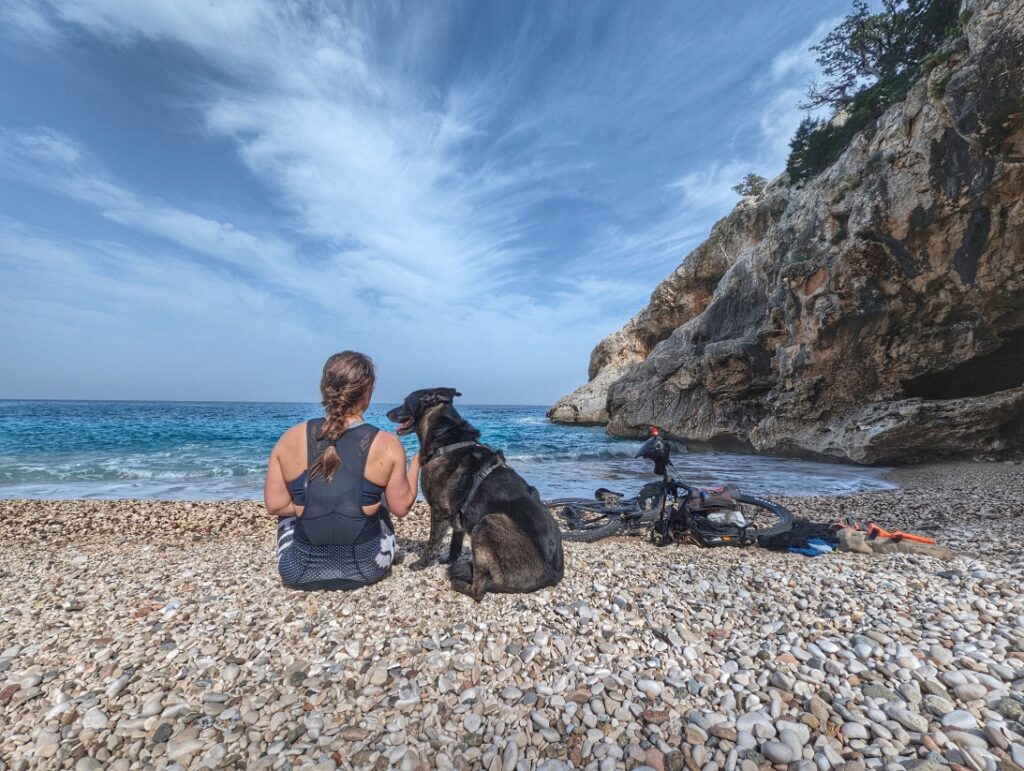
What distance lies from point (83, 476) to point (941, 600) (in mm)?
Result: 18170

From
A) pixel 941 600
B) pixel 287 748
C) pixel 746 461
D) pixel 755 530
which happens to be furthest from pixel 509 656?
pixel 746 461

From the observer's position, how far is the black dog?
3.48m

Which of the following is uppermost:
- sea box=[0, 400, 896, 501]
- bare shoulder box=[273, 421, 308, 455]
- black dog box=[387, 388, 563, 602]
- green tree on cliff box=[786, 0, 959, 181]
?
green tree on cliff box=[786, 0, 959, 181]

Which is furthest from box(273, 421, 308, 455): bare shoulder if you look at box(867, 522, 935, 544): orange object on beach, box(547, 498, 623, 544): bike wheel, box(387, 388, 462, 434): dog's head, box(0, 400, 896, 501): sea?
box(0, 400, 896, 501): sea

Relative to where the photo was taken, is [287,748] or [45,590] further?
[45,590]

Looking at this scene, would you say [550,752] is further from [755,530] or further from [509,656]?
[755,530]

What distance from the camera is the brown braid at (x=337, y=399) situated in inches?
129

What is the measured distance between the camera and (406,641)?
279cm

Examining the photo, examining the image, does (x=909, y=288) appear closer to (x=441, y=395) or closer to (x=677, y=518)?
(x=677, y=518)

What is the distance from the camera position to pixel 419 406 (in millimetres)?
4258

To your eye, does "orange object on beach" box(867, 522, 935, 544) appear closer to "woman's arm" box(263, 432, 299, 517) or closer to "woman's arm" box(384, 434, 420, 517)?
"woman's arm" box(384, 434, 420, 517)

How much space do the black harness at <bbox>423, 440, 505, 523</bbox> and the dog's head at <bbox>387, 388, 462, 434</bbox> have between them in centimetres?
32

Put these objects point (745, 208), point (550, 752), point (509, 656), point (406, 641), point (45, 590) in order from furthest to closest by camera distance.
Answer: point (745, 208) < point (45, 590) < point (406, 641) < point (509, 656) < point (550, 752)

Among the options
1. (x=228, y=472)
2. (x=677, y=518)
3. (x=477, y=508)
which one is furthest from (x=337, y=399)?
(x=228, y=472)
